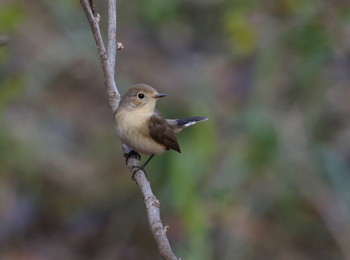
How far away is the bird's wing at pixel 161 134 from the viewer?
414cm

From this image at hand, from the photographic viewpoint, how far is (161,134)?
417 cm

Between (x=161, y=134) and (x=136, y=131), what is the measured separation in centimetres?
18

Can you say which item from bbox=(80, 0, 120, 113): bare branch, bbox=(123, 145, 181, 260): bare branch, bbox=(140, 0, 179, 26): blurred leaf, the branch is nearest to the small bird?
the branch

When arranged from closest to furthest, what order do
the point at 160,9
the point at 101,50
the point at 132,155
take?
the point at 101,50, the point at 132,155, the point at 160,9

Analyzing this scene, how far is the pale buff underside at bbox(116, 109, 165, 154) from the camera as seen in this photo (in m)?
3.96

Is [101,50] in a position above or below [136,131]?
Answer: below

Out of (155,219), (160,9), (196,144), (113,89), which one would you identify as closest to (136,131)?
(113,89)

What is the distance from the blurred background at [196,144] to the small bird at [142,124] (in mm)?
940

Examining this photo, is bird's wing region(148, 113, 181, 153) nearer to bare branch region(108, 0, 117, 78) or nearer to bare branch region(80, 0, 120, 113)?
bare branch region(80, 0, 120, 113)

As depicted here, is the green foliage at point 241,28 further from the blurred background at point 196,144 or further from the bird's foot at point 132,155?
the bird's foot at point 132,155

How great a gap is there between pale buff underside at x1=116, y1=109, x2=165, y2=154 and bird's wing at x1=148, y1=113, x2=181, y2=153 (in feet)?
0.09

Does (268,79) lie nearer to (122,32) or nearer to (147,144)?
(147,144)

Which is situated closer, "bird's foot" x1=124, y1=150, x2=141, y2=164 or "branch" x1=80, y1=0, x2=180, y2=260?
"branch" x1=80, y1=0, x2=180, y2=260

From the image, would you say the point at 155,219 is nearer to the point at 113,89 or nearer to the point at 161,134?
the point at 113,89
